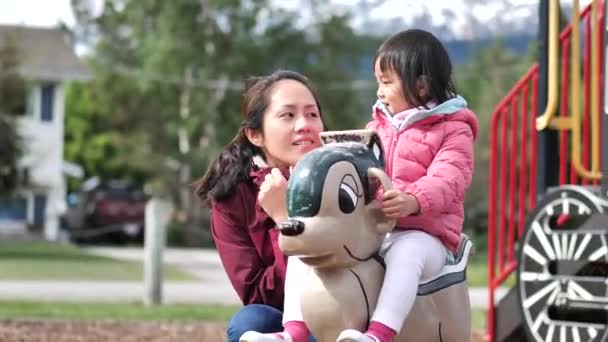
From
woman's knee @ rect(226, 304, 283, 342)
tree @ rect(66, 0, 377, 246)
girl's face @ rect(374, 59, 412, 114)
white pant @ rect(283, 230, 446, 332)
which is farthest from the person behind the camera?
tree @ rect(66, 0, 377, 246)

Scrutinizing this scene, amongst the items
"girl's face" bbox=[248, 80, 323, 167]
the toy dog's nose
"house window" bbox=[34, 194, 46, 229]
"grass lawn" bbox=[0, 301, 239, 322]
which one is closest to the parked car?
"house window" bbox=[34, 194, 46, 229]

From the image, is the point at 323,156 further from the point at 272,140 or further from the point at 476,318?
the point at 476,318

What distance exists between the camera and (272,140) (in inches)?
153

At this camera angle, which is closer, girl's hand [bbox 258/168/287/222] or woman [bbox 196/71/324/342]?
girl's hand [bbox 258/168/287/222]

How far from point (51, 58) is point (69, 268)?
27.5 metres

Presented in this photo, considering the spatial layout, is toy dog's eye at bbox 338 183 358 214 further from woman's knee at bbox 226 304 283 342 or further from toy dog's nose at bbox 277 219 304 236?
woman's knee at bbox 226 304 283 342

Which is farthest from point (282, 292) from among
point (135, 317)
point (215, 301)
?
point (215, 301)

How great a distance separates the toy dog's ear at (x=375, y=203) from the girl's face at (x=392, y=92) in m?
0.35

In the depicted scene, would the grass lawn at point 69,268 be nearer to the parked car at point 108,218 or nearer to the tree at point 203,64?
the parked car at point 108,218

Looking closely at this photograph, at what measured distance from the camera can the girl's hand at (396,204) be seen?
3.22m

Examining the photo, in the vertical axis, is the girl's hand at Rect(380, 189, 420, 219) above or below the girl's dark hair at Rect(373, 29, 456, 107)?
below

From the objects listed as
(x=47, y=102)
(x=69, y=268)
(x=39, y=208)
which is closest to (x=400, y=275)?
(x=69, y=268)

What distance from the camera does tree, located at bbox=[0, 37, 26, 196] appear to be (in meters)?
27.7

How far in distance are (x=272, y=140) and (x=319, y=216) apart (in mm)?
774
